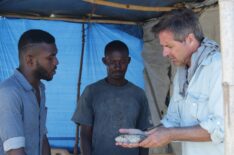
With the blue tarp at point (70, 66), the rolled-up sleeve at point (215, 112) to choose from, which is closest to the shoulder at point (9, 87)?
the rolled-up sleeve at point (215, 112)

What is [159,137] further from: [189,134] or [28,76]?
[28,76]

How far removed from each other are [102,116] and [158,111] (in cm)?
200

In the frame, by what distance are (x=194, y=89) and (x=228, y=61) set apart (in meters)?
0.88

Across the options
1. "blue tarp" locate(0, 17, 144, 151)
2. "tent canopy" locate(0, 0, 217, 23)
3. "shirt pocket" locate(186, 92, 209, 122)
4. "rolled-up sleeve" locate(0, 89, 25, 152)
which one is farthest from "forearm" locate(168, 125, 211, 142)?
"blue tarp" locate(0, 17, 144, 151)

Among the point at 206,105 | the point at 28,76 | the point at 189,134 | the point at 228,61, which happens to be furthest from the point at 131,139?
the point at 228,61

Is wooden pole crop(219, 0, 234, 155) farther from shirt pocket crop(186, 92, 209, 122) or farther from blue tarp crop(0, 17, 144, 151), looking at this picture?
blue tarp crop(0, 17, 144, 151)

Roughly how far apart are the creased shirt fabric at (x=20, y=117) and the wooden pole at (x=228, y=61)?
1313mm

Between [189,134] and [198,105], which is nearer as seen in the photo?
[189,134]

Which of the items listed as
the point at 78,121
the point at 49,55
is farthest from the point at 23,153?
the point at 78,121

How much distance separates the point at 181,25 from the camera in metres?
2.31

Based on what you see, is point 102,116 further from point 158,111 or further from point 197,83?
point 158,111

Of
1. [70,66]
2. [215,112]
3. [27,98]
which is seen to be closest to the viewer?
[215,112]

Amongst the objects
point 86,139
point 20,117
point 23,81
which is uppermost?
point 23,81

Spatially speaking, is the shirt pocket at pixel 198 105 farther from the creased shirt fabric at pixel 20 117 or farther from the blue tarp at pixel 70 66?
the blue tarp at pixel 70 66
